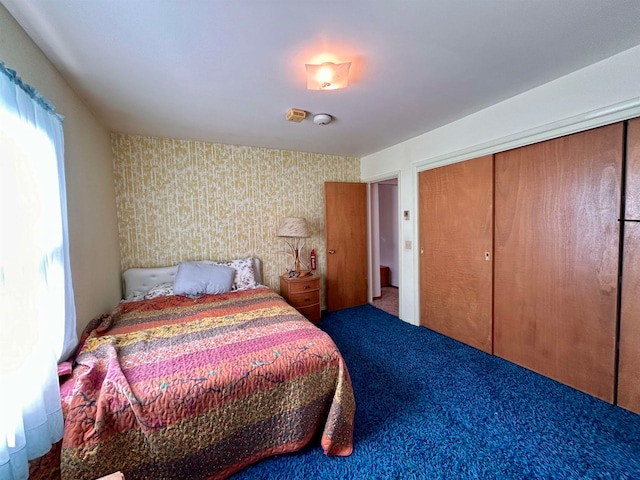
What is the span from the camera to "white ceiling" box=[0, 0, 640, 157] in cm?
122

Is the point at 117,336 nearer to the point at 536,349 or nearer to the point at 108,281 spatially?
the point at 108,281

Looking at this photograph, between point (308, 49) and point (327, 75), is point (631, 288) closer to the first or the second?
point (327, 75)

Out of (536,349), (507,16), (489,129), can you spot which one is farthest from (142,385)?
(489,129)

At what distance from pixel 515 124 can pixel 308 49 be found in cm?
183

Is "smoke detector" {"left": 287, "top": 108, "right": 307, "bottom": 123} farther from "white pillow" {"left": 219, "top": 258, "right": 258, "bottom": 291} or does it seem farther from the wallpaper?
"white pillow" {"left": 219, "top": 258, "right": 258, "bottom": 291}

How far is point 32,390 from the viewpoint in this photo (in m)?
1.00

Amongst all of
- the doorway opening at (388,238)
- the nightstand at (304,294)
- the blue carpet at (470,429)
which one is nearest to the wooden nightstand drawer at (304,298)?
the nightstand at (304,294)

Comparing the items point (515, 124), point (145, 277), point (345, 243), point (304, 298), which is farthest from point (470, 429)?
point (145, 277)

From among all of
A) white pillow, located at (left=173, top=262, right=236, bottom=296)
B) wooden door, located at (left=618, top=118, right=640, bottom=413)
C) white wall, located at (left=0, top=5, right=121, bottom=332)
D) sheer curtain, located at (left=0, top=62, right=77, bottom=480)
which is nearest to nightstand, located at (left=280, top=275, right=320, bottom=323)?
white pillow, located at (left=173, top=262, right=236, bottom=296)

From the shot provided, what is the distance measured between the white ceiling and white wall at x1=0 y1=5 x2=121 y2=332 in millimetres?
102

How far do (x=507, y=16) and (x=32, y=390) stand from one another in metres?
2.68

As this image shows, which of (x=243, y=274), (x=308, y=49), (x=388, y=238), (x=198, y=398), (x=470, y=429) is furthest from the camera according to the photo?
(x=388, y=238)

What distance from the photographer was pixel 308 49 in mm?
1493

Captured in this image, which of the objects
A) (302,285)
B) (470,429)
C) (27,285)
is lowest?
(470,429)
